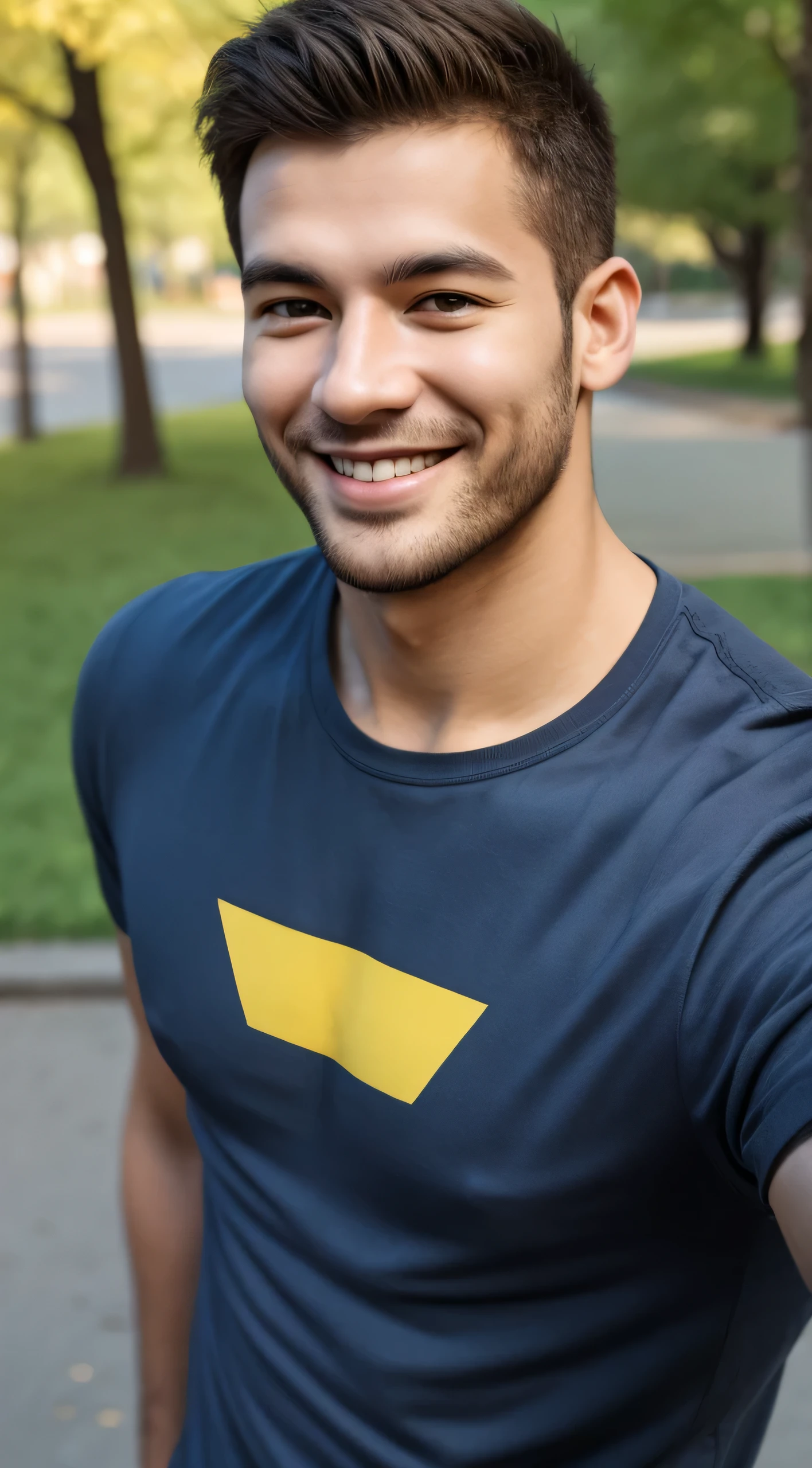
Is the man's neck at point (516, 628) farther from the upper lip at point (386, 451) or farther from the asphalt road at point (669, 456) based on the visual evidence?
the asphalt road at point (669, 456)

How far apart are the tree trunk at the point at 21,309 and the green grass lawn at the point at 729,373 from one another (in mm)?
11048

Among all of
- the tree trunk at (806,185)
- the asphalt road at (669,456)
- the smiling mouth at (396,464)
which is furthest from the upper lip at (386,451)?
the tree trunk at (806,185)

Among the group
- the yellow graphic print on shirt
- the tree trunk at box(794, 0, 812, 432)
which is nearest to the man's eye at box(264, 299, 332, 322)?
the yellow graphic print on shirt

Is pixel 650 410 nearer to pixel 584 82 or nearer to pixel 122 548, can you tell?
pixel 122 548

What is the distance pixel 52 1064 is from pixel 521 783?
3707mm

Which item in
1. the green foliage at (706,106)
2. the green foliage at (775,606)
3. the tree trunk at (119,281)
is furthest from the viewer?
the green foliage at (706,106)

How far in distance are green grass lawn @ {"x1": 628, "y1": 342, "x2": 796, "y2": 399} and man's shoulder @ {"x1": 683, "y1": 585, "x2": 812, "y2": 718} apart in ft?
72.5

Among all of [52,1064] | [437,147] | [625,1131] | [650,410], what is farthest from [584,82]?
[650,410]

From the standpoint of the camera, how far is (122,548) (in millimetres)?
11844

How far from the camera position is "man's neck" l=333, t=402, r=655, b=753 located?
65.9 inches

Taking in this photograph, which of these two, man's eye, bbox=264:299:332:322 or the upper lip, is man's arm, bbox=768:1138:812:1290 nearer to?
the upper lip

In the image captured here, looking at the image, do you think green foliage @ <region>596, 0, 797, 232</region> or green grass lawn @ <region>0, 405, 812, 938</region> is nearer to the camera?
green grass lawn @ <region>0, 405, 812, 938</region>

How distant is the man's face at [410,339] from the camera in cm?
153

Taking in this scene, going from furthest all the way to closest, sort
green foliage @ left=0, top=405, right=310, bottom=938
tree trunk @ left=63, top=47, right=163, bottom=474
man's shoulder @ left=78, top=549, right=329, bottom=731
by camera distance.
Result: tree trunk @ left=63, top=47, right=163, bottom=474 < green foliage @ left=0, top=405, right=310, bottom=938 < man's shoulder @ left=78, top=549, right=329, bottom=731
